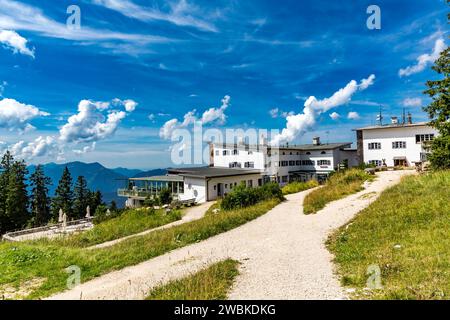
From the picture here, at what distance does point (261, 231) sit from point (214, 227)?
2.62m

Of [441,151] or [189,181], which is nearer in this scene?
[441,151]

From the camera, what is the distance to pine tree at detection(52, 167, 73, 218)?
5566 centimetres

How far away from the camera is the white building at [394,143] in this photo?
37594 mm

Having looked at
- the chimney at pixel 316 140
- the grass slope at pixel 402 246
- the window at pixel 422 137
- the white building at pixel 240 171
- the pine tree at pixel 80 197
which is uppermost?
the chimney at pixel 316 140

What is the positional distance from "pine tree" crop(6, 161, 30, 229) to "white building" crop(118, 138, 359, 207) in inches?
758

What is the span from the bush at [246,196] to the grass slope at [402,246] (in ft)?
32.1

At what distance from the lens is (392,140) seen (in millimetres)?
39812

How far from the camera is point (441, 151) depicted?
1912 centimetres

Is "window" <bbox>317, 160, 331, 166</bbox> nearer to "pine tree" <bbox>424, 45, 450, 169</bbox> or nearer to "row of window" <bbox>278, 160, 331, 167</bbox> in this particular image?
"row of window" <bbox>278, 160, 331, 167</bbox>

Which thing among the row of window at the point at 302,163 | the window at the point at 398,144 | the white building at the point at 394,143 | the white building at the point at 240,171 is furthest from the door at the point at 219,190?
the window at the point at 398,144

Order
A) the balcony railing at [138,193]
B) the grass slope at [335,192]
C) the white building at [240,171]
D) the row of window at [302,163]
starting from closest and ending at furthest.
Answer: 1. the grass slope at [335,192]
2. the white building at [240,171]
3. the balcony railing at [138,193]
4. the row of window at [302,163]

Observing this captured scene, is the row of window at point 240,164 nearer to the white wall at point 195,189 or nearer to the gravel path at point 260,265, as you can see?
the white wall at point 195,189
